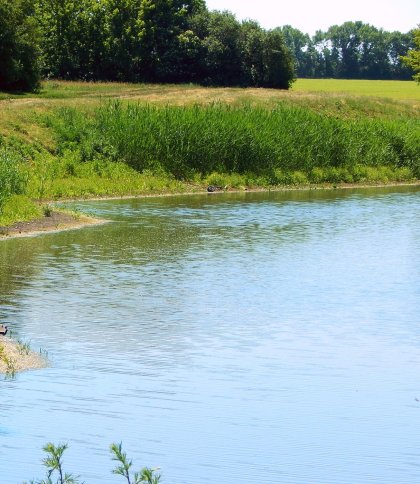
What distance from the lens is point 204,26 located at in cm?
7106

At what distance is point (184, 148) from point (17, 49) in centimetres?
1658

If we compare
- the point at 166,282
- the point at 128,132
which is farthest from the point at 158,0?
the point at 166,282

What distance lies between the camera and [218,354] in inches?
519

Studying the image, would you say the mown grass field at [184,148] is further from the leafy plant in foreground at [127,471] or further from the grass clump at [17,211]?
the leafy plant in foreground at [127,471]

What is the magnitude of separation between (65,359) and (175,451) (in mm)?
3448

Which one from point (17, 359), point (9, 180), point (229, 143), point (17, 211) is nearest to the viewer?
point (17, 359)

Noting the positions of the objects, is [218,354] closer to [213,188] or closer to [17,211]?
[17,211]

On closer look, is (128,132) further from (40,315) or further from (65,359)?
(65,359)

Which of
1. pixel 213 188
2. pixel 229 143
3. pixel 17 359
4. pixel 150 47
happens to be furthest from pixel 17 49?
pixel 17 359

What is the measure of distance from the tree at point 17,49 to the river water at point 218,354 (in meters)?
26.8

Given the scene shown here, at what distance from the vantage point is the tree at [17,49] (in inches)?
1970

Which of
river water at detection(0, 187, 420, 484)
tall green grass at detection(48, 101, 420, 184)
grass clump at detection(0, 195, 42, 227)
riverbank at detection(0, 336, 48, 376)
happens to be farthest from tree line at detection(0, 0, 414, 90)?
riverbank at detection(0, 336, 48, 376)

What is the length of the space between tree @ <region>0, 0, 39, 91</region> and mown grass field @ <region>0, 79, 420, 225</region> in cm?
467

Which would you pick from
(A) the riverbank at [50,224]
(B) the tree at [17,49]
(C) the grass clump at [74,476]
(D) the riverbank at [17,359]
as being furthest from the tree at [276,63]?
(C) the grass clump at [74,476]
